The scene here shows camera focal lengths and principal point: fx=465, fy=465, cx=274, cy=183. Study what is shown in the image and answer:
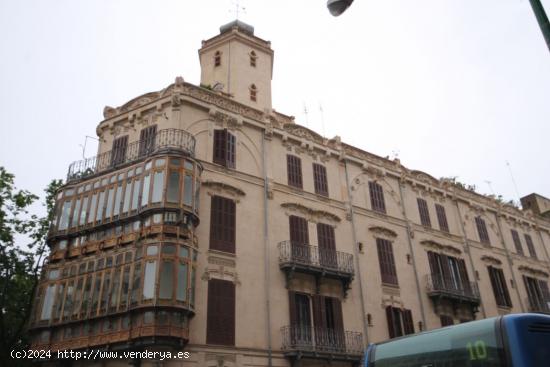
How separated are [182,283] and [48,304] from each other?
5.57 metres

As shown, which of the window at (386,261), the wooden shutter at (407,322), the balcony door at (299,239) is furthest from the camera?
the window at (386,261)

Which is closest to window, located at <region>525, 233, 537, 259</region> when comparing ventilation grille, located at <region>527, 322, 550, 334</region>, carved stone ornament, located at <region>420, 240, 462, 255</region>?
carved stone ornament, located at <region>420, 240, 462, 255</region>

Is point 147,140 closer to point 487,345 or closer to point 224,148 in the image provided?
point 224,148

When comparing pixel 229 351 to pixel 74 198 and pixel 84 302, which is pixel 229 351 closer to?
pixel 84 302

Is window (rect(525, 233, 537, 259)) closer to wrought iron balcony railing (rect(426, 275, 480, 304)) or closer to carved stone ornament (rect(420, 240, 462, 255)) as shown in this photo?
carved stone ornament (rect(420, 240, 462, 255))

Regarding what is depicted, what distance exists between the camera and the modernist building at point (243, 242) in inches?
682

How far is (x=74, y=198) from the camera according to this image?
66.0 feet

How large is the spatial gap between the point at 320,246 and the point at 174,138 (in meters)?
8.83

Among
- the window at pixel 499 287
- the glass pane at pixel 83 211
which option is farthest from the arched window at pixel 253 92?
the window at pixel 499 287

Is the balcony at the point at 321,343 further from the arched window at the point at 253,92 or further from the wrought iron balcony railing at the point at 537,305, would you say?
the wrought iron balcony railing at the point at 537,305

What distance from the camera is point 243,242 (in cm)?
2066

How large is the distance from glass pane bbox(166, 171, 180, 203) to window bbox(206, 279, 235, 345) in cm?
369

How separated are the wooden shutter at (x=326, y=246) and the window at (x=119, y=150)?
401 inches

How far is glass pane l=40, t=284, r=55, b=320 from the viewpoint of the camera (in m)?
17.8
